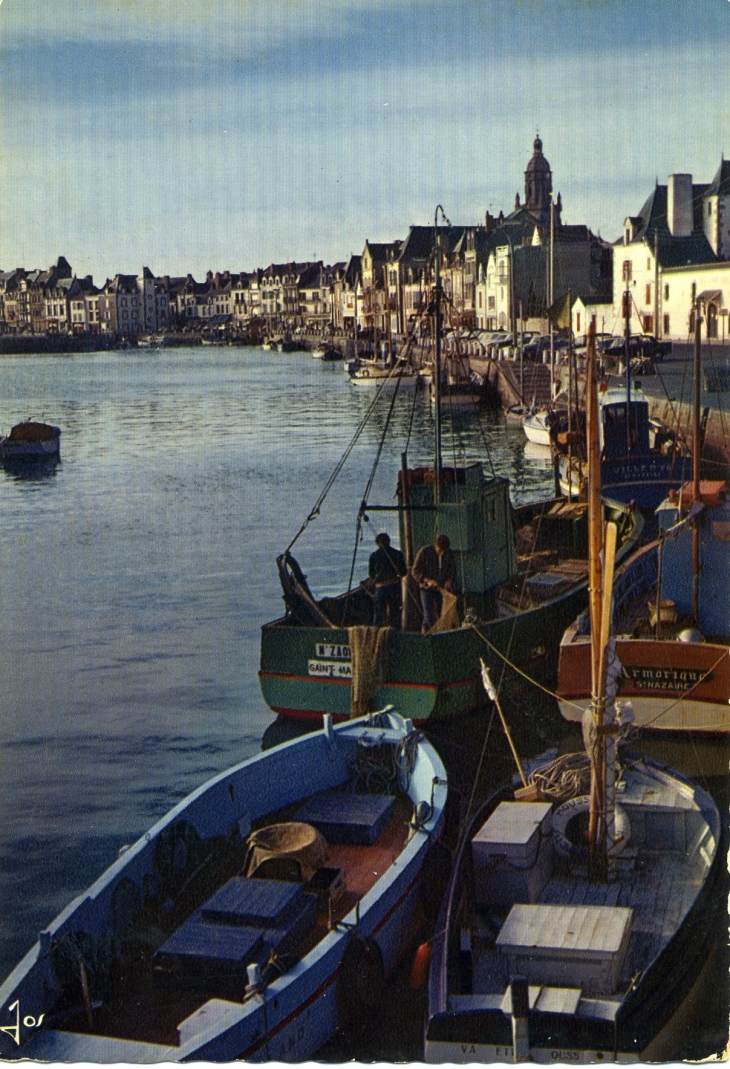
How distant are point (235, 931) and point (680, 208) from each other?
5484 cm

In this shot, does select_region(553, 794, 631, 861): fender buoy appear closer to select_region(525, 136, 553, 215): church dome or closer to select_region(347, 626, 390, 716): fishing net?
select_region(347, 626, 390, 716): fishing net

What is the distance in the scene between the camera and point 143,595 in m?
22.8

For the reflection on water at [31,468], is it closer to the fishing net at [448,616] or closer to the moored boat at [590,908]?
the fishing net at [448,616]

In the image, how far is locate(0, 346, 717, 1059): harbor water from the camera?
1350 centimetres

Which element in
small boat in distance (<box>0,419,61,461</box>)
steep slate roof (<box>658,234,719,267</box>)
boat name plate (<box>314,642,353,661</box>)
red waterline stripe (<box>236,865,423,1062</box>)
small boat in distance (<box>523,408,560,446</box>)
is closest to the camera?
red waterline stripe (<box>236,865,423,1062</box>)

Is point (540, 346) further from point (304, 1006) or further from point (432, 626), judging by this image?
point (304, 1006)

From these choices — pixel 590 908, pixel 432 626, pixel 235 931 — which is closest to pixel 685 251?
pixel 432 626

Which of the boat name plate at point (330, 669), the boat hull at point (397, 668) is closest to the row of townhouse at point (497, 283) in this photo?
the boat hull at point (397, 668)

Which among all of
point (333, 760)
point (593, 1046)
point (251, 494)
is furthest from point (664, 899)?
point (251, 494)

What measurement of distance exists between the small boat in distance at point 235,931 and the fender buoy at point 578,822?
892 millimetres

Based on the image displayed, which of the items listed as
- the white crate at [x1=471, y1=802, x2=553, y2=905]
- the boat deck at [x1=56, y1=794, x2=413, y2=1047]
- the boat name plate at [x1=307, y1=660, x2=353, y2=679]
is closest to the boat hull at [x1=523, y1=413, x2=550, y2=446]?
the boat name plate at [x1=307, y1=660, x2=353, y2=679]

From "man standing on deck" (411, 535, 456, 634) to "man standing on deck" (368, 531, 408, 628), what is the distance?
1.30ft

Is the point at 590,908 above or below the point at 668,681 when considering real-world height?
below

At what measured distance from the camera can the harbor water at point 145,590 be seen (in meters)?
13.5
